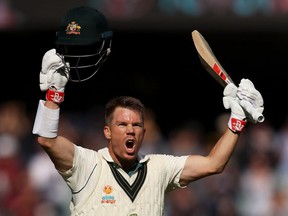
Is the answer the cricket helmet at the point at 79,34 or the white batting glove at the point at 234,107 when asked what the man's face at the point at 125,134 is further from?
the white batting glove at the point at 234,107

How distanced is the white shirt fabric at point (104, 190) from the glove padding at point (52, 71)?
0.44 metres

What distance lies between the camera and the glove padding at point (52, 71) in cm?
591

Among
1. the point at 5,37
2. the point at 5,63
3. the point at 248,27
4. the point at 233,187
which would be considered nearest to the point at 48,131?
the point at 233,187

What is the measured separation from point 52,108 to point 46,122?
3.8 inches

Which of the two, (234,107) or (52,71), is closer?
(52,71)

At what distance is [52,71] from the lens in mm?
5918

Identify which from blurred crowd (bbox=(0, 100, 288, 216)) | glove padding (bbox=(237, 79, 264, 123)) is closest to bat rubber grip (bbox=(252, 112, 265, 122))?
glove padding (bbox=(237, 79, 264, 123))

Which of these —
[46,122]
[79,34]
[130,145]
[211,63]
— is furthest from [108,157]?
[211,63]

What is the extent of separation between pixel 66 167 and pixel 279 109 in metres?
8.74

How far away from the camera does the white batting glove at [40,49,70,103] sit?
591cm

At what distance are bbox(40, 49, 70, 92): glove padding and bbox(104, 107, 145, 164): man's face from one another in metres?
0.48

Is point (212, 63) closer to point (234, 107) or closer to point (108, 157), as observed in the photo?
point (234, 107)

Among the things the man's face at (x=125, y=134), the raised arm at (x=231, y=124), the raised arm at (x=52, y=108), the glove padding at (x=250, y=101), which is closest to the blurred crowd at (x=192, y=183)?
the raised arm at (x=231, y=124)

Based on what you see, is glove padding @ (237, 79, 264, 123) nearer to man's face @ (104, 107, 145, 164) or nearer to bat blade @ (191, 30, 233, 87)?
bat blade @ (191, 30, 233, 87)
